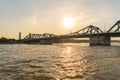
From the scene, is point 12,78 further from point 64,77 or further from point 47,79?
point 64,77

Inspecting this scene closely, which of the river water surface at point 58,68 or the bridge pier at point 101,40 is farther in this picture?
the bridge pier at point 101,40

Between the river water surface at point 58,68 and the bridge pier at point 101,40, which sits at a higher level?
the bridge pier at point 101,40

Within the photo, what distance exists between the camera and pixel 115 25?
15738cm

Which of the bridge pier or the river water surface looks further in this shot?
the bridge pier

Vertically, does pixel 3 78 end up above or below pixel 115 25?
below

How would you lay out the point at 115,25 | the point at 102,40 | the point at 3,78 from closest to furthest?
1. the point at 3,78
2. the point at 102,40
3. the point at 115,25

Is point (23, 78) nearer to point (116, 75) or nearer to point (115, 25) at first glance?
point (116, 75)

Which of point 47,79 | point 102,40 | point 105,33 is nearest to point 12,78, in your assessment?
point 47,79

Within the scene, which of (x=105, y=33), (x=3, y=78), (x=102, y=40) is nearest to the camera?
(x=3, y=78)

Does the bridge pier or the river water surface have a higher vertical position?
the bridge pier

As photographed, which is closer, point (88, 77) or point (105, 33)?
point (88, 77)

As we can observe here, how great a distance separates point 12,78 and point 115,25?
483 ft

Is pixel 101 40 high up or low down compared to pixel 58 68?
up

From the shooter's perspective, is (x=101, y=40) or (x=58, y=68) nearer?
(x=58, y=68)
